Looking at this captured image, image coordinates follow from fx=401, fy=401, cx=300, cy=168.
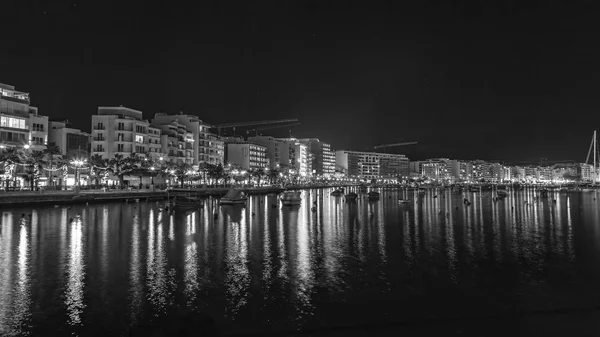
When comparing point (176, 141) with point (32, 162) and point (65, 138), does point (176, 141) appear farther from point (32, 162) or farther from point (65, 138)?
point (32, 162)

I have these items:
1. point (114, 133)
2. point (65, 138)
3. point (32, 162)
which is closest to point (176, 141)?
point (114, 133)

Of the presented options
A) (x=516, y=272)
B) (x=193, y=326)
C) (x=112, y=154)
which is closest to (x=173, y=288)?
(x=193, y=326)

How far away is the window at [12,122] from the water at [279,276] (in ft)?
124

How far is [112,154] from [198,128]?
32920mm

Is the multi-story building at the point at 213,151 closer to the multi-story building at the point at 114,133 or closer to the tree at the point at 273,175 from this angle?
the tree at the point at 273,175

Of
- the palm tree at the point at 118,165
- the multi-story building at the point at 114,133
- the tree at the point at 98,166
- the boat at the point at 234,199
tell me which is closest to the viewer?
the boat at the point at 234,199

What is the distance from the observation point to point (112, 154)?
3307 inches

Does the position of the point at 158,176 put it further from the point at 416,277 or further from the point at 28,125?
the point at 416,277

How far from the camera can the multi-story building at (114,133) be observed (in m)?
83.8

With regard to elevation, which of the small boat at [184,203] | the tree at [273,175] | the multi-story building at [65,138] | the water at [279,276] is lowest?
the water at [279,276]

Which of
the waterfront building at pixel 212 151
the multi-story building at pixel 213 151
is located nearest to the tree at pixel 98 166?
the waterfront building at pixel 212 151

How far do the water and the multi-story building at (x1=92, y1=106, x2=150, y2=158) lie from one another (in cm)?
5351

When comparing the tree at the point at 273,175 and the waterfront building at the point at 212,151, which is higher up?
the waterfront building at the point at 212,151

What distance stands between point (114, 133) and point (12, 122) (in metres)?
21.8
